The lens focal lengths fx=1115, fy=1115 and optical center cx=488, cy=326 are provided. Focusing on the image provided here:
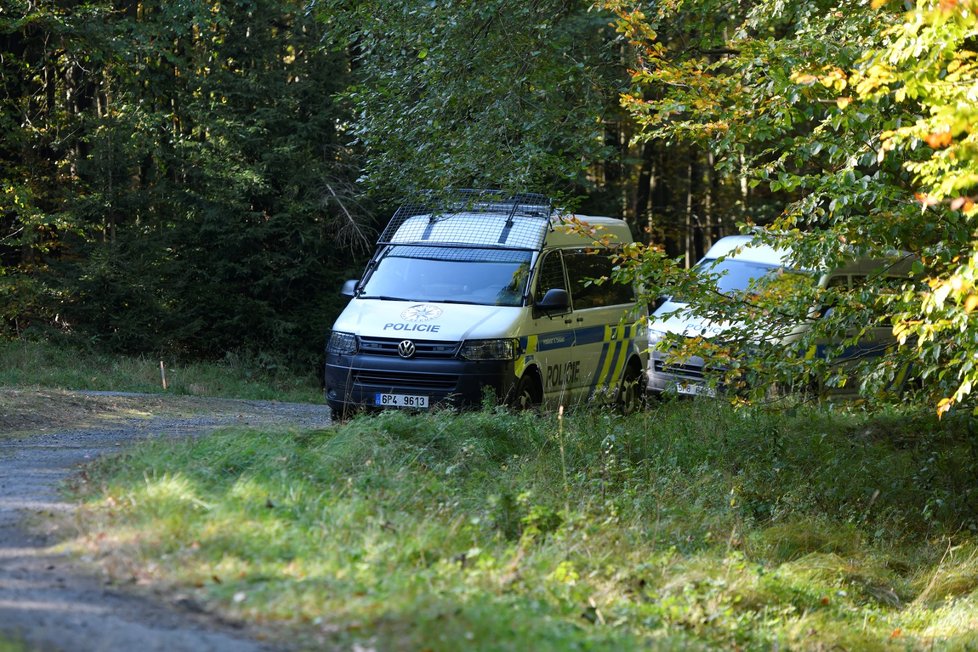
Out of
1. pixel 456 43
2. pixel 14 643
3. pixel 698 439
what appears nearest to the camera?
pixel 14 643

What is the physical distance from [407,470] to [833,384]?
3388mm

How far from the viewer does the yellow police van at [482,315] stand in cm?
1050

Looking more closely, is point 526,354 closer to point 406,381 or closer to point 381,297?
point 406,381

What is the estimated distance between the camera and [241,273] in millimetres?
20609

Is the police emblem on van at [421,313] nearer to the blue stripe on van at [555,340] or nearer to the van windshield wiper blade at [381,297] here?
the van windshield wiper blade at [381,297]

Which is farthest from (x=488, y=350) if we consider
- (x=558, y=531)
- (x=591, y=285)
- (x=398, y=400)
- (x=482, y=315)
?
(x=558, y=531)

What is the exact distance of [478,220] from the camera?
39.8ft

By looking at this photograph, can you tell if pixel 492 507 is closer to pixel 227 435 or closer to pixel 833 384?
pixel 227 435

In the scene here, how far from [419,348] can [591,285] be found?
3208 mm

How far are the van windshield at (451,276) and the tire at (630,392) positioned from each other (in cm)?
248

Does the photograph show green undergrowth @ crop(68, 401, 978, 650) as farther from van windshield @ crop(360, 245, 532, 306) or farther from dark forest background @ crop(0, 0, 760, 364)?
dark forest background @ crop(0, 0, 760, 364)

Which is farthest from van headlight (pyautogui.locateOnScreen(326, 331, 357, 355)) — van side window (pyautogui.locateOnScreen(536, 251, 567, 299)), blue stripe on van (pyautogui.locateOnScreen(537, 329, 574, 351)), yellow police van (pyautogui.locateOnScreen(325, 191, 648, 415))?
van side window (pyautogui.locateOnScreen(536, 251, 567, 299))

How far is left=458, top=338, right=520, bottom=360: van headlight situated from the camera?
413 inches

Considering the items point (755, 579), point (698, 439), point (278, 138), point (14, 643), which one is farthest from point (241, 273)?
point (14, 643)
